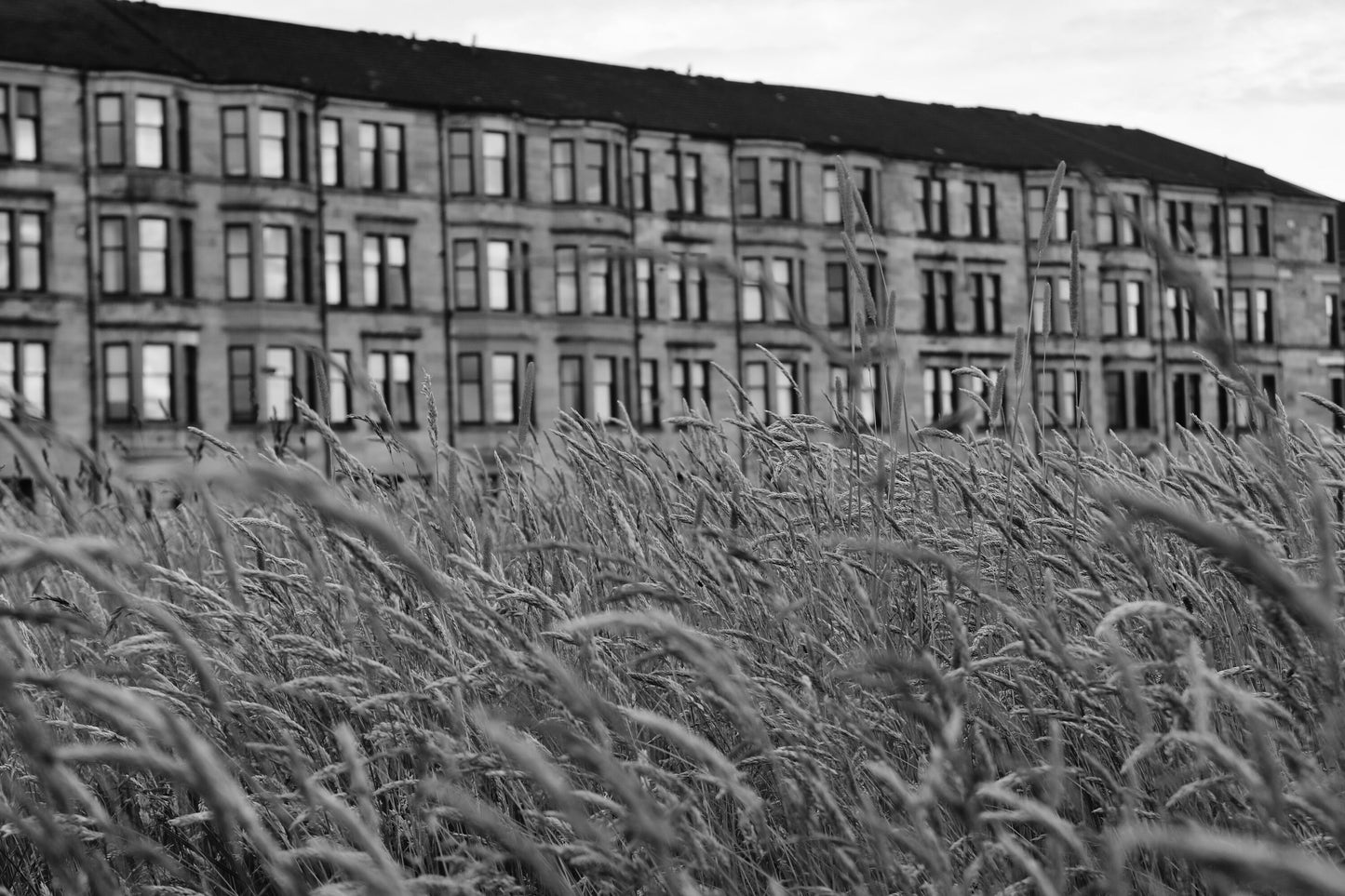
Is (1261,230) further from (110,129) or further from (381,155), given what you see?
(110,129)

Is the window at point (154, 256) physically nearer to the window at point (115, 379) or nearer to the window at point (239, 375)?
the window at point (115, 379)

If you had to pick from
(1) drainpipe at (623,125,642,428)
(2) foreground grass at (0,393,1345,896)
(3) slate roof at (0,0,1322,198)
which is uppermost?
(3) slate roof at (0,0,1322,198)

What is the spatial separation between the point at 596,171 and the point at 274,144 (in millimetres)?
9180

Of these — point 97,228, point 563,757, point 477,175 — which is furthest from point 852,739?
point 477,175

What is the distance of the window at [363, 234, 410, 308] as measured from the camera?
127ft

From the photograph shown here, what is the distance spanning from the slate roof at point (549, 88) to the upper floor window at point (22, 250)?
12.4 feet

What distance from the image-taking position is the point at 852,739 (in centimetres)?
265

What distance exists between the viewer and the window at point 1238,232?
175 ft

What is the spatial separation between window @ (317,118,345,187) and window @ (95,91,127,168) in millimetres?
5043

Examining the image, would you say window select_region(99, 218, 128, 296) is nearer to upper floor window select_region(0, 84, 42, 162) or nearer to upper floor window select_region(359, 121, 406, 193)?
upper floor window select_region(0, 84, 42, 162)

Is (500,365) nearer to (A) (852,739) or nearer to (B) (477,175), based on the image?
(B) (477,175)

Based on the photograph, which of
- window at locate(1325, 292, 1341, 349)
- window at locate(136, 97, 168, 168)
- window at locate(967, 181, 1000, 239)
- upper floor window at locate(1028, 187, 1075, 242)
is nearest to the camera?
window at locate(136, 97, 168, 168)

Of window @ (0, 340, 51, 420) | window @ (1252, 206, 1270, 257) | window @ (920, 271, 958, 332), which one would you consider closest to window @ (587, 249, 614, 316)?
window @ (920, 271, 958, 332)

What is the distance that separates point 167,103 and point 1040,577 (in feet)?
119
